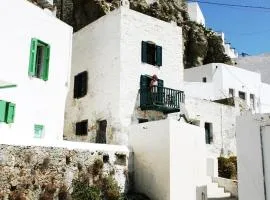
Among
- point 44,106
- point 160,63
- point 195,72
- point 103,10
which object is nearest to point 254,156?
point 44,106

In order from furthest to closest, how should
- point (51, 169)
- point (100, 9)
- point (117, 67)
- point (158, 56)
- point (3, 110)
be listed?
point (100, 9) < point (158, 56) < point (117, 67) < point (3, 110) < point (51, 169)

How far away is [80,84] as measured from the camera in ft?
76.7

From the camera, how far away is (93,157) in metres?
16.0

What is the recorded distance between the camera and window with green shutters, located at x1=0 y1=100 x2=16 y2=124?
47.6 feet

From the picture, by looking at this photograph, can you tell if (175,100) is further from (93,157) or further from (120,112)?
(93,157)

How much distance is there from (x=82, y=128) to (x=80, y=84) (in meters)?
2.86

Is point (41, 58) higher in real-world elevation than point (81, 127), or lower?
higher

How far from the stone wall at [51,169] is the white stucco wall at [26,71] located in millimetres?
1365

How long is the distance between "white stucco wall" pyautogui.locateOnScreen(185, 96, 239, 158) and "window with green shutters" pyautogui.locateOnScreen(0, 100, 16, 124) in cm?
1299

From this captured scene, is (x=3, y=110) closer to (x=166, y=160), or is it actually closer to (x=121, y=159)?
(x=121, y=159)

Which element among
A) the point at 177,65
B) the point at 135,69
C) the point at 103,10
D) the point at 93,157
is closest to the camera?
the point at 93,157

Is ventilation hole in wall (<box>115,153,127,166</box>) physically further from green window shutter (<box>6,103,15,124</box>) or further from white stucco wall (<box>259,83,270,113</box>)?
white stucco wall (<box>259,83,270,113</box>)

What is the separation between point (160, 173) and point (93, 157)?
3256 millimetres

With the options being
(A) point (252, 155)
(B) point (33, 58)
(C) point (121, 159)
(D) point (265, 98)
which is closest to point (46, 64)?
(B) point (33, 58)
